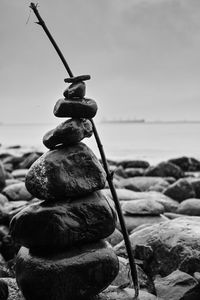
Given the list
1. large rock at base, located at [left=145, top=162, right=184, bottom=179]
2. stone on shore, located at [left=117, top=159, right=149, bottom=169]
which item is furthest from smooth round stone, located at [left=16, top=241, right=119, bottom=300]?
stone on shore, located at [left=117, top=159, right=149, bottom=169]

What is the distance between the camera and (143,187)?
18203 millimetres

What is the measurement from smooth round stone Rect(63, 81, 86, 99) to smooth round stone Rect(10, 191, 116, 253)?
113 cm

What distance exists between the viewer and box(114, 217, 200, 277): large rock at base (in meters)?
6.31

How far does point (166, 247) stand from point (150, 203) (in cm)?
371

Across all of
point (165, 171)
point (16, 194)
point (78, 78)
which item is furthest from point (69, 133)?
point (165, 171)

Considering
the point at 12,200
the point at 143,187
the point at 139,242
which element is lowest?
the point at 143,187

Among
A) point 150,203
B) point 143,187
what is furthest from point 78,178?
point 143,187

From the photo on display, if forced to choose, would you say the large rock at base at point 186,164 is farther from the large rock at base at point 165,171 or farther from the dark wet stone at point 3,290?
the dark wet stone at point 3,290

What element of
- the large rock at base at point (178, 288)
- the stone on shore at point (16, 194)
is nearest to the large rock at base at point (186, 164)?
the stone on shore at point (16, 194)

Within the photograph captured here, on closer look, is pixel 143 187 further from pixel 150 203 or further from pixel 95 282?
pixel 95 282

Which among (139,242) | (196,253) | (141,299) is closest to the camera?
(141,299)

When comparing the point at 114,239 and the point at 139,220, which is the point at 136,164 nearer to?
the point at 139,220

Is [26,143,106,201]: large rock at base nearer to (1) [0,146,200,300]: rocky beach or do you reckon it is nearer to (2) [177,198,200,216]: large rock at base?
(1) [0,146,200,300]: rocky beach

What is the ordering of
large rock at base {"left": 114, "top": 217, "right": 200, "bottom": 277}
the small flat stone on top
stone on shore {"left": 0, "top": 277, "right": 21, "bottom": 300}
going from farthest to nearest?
large rock at base {"left": 114, "top": 217, "right": 200, "bottom": 277}
stone on shore {"left": 0, "top": 277, "right": 21, "bottom": 300}
the small flat stone on top
